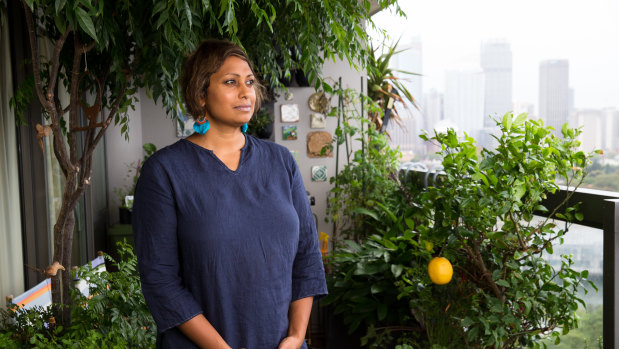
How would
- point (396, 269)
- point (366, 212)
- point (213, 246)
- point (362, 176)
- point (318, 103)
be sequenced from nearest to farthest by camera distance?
point (213, 246)
point (396, 269)
point (366, 212)
point (362, 176)
point (318, 103)

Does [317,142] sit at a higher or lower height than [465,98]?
lower

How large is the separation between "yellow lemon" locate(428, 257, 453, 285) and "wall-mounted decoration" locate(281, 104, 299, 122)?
241 cm

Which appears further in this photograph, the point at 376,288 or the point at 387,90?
the point at 387,90

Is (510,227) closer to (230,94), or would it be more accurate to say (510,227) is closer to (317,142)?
(230,94)

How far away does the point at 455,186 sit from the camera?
1.78 m

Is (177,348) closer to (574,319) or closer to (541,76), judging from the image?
(574,319)

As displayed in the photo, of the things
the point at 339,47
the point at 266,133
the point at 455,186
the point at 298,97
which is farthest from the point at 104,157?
the point at 455,186

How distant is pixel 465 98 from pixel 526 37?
644 mm

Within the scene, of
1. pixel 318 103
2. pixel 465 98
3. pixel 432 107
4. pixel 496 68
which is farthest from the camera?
pixel 432 107

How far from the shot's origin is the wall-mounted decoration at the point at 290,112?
4.17 meters

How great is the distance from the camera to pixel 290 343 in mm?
1206

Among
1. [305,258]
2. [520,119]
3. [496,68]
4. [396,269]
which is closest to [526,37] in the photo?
[496,68]

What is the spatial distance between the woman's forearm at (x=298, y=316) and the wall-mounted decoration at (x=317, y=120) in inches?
117

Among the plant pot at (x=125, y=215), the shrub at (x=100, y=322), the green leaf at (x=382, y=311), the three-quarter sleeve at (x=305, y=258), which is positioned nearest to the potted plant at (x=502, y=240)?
the green leaf at (x=382, y=311)
